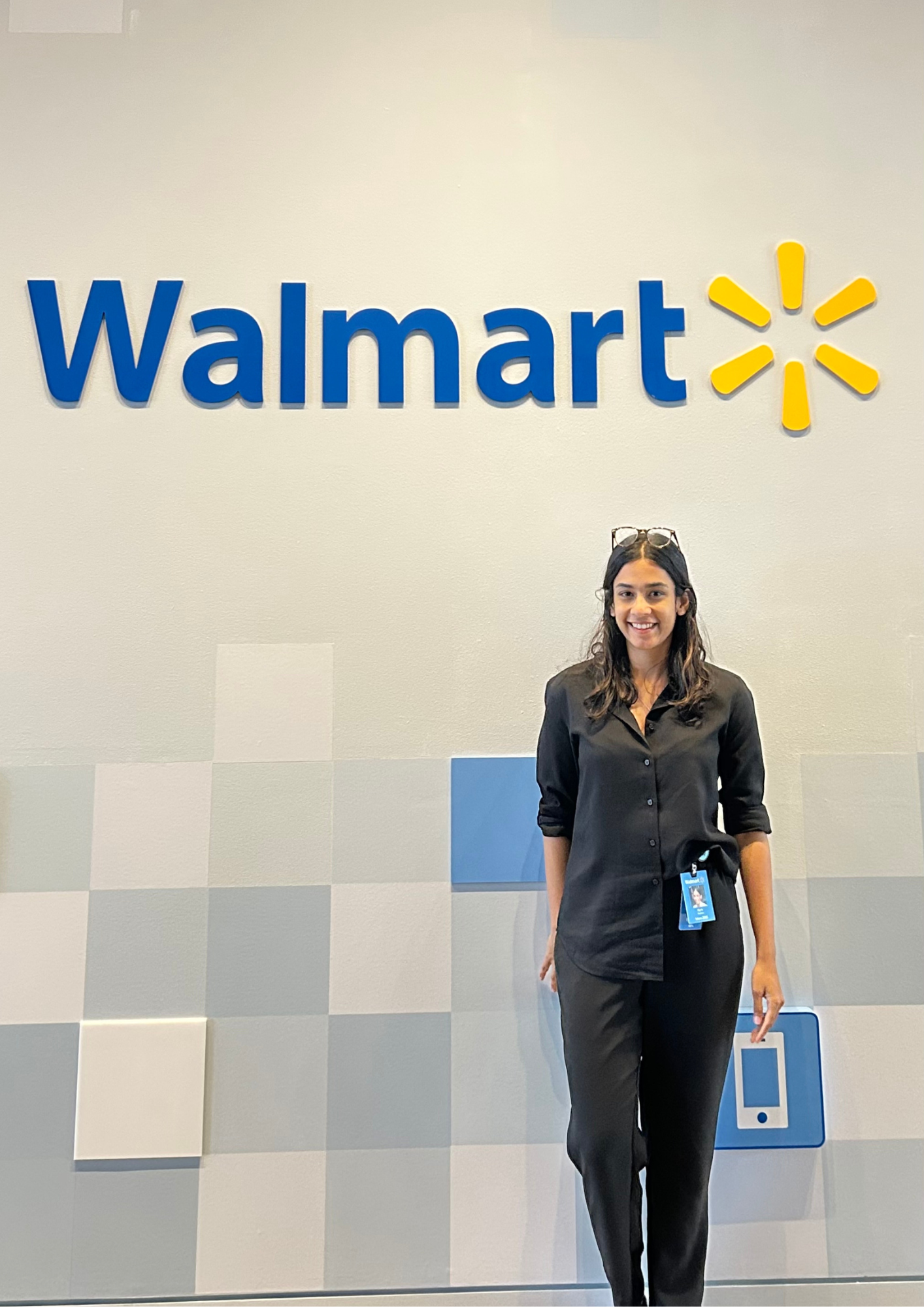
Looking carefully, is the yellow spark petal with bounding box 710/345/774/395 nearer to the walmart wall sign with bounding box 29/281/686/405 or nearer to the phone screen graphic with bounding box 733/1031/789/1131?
the walmart wall sign with bounding box 29/281/686/405

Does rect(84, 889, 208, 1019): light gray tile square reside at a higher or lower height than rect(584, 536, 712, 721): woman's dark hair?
lower

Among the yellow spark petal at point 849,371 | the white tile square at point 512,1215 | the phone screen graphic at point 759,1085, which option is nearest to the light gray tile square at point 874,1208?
the phone screen graphic at point 759,1085

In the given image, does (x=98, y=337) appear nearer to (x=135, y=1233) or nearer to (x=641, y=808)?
(x=641, y=808)

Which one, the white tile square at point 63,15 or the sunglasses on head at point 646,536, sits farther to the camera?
the white tile square at point 63,15

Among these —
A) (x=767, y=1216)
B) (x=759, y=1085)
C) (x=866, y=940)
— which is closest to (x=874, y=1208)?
(x=767, y=1216)

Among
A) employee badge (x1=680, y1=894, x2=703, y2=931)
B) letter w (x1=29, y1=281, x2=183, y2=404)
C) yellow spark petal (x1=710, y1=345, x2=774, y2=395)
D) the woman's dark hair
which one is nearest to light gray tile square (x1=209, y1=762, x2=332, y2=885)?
the woman's dark hair

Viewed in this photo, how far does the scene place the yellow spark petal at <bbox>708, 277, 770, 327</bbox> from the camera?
2574mm

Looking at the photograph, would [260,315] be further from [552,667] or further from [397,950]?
[397,950]

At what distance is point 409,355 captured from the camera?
255 centimetres

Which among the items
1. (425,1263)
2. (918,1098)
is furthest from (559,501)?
(425,1263)

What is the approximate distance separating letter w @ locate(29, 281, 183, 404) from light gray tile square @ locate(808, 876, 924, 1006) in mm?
2089

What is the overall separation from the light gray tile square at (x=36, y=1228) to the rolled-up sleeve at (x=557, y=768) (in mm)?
1396

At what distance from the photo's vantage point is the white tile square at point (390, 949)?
7.84 feet

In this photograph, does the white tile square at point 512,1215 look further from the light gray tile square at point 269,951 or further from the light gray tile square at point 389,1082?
the light gray tile square at point 269,951
